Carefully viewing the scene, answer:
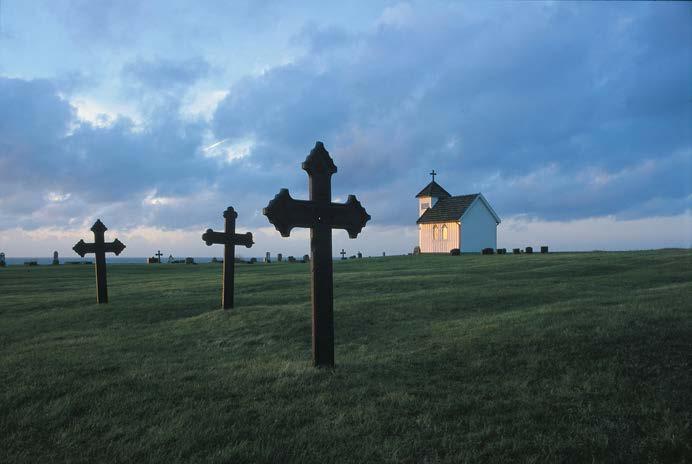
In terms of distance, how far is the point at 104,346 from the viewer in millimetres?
10336

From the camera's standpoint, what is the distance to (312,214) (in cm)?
815

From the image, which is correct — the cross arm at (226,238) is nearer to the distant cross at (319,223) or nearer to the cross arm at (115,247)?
the cross arm at (115,247)

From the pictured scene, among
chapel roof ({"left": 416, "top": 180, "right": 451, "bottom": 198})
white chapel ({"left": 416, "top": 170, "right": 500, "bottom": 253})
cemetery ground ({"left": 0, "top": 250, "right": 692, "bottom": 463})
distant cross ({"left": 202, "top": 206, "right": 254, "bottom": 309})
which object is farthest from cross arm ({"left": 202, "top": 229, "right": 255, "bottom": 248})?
chapel roof ({"left": 416, "top": 180, "right": 451, "bottom": 198})

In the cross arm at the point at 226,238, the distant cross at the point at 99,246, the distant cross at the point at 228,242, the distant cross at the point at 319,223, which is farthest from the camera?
the distant cross at the point at 99,246

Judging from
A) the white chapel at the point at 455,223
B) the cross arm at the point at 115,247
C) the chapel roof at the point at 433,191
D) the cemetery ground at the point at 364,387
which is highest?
the chapel roof at the point at 433,191

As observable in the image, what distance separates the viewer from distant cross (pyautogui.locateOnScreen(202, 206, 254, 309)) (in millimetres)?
14844

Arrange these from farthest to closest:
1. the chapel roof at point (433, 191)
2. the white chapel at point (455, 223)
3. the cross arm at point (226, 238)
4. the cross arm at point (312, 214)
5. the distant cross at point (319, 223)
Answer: the chapel roof at point (433, 191), the white chapel at point (455, 223), the cross arm at point (226, 238), the distant cross at point (319, 223), the cross arm at point (312, 214)

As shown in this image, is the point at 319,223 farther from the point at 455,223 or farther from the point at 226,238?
the point at 455,223

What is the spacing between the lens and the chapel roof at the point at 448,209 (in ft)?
171

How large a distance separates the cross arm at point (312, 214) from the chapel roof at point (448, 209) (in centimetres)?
4403

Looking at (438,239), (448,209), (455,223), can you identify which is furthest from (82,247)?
(448,209)

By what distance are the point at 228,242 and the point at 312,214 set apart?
8.23m

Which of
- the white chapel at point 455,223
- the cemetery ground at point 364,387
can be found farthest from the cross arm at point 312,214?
the white chapel at point 455,223

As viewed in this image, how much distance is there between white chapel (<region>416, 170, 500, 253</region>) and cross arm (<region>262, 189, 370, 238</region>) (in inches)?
1731
